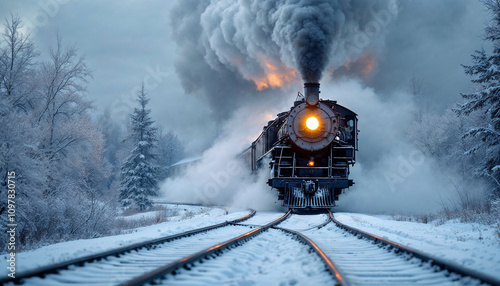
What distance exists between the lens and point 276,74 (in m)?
26.6

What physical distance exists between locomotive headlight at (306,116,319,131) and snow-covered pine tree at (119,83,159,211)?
16.9 meters

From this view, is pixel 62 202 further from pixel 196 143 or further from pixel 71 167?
pixel 196 143

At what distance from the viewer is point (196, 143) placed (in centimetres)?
7219

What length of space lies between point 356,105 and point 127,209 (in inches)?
627

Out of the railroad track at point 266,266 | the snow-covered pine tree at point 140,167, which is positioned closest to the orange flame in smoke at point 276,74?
the snow-covered pine tree at point 140,167

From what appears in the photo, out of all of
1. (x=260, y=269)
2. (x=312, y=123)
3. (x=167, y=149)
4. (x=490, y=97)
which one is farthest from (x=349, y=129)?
(x=167, y=149)

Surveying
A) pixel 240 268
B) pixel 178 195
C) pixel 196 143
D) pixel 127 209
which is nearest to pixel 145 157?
pixel 127 209

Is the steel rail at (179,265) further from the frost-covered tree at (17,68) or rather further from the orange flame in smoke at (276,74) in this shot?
the orange flame in smoke at (276,74)

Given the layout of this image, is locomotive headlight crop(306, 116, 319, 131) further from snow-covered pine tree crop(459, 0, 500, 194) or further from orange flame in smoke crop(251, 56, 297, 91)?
orange flame in smoke crop(251, 56, 297, 91)

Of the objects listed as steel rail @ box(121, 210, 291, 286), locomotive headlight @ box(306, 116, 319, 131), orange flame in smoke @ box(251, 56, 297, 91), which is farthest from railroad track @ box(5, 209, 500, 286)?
orange flame in smoke @ box(251, 56, 297, 91)

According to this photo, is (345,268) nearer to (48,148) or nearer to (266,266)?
(266,266)

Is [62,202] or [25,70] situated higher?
[25,70]

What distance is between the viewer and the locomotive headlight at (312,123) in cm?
1229

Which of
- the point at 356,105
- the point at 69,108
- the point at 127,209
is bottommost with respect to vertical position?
the point at 127,209
